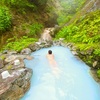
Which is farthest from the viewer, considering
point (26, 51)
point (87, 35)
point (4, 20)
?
point (4, 20)

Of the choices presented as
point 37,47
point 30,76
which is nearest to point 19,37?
point 37,47

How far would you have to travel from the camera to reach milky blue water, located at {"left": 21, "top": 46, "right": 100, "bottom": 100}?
25.5 feet

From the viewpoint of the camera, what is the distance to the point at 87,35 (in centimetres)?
1267

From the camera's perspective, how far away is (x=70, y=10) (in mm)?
24062

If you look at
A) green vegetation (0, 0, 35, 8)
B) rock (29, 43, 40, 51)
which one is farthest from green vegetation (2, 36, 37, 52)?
green vegetation (0, 0, 35, 8)

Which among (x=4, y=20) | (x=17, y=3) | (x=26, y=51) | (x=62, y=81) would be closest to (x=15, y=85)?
(x=62, y=81)

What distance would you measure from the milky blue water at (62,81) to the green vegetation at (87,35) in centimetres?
76

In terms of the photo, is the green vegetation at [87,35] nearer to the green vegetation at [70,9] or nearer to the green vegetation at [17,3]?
the green vegetation at [17,3]

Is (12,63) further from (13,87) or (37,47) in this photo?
(37,47)

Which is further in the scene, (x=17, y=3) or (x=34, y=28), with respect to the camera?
(x=34, y=28)

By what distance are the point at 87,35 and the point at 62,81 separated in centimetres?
499

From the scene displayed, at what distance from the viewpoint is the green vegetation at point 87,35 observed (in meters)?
10.1

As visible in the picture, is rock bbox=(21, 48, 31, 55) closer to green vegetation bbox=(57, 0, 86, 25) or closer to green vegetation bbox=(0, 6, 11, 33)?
green vegetation bbox=(0, 6, 11, 33)

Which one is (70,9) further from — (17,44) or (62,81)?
(62,81)
